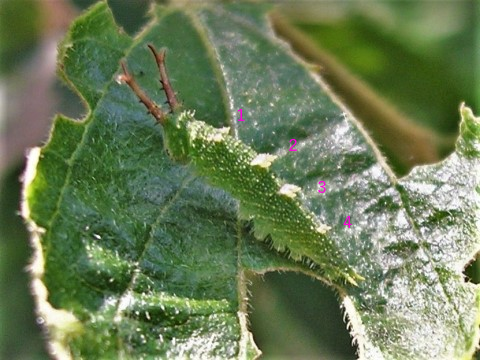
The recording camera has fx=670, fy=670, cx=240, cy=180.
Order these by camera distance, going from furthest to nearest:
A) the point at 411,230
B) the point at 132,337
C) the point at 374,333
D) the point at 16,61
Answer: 1. the point at 16,61
2. the point at 411,230
3. the point at 374,333
4. the point at 132,337

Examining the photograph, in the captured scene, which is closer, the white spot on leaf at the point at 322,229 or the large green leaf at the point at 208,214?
the large green leaf at the point at 208,214

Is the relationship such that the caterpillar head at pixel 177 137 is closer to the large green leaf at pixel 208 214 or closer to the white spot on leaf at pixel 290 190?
the large green leaf at pixel 208 214

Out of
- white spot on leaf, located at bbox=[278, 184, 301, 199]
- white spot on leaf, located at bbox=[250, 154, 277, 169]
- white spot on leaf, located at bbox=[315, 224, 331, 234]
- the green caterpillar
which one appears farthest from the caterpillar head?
white spot on leaf, located at bbox=[315, 224, 331, 234]

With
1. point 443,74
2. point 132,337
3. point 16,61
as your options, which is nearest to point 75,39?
point 132,337

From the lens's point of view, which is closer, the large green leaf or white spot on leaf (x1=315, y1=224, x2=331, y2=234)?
the large green leaf

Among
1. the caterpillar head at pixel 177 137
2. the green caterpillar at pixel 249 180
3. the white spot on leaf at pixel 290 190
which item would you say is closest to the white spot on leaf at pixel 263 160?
the green caterpillar at pixel 249 180

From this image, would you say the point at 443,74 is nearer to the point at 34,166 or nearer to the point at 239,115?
the point at 239,115

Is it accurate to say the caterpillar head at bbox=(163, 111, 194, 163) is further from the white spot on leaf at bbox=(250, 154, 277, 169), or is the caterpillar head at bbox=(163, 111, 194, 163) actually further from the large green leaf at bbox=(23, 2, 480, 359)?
the white spot on leaf at bbox=(250, 154, 277, 169)
